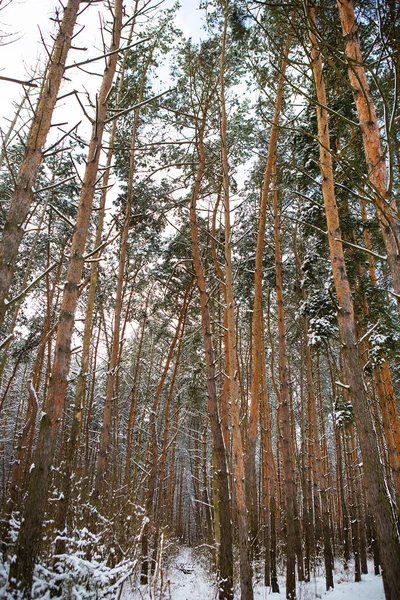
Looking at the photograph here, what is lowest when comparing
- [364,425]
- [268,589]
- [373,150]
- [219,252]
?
[268,589]

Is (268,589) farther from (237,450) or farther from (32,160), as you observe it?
(32,160)

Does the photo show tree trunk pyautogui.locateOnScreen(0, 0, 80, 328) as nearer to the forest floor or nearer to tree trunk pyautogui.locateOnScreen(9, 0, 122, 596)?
tree trunk pyautogui.locateOnScreen(9, 0, 122, 596)

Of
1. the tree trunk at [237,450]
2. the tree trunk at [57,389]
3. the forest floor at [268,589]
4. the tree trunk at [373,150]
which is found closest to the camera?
the tree trunk at [373,150]

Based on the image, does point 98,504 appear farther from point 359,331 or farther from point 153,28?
point 153,28

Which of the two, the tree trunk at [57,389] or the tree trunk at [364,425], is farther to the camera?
the tree trunk at [364,425]

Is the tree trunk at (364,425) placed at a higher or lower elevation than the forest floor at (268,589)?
→ higher

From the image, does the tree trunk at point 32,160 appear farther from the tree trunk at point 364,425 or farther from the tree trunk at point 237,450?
the tree trunk at point 237,450

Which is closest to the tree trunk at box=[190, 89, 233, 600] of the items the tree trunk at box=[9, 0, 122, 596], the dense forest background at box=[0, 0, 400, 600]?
the dense forest background at box=[0, 0, 400, 600]

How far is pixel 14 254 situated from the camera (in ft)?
9.47

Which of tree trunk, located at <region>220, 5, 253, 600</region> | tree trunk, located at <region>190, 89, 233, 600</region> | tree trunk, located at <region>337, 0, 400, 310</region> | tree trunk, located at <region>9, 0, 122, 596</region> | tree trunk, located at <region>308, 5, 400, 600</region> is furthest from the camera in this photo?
tree trunk, located at <region>190, 89, 233, 600</region>

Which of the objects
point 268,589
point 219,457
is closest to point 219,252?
point 219,457

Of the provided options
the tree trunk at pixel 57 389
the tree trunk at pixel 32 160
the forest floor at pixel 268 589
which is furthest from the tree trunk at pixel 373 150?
the forest floor at pixel 268 589

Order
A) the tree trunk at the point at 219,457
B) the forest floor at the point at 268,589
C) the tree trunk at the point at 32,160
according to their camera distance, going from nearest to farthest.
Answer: the tree trunk at the point at 32,160 < the tree trunk at the point at 219,457 < the forest floor at the point at 268,589

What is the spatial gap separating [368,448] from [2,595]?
3.31 meters
